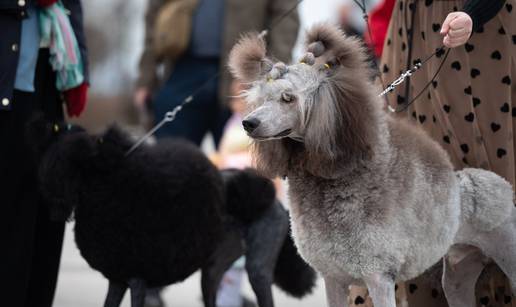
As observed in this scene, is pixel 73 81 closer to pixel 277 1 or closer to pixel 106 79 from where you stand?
pixel 277 1

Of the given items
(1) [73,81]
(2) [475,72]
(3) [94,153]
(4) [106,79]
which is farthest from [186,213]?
(4) [106,79]

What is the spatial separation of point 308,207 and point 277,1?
282 centimetres

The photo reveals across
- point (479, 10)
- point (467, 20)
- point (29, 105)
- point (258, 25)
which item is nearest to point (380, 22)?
point (258, 25)

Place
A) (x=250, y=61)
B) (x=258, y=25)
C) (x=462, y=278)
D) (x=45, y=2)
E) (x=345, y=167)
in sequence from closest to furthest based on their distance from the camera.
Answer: (x=345, y=167) < (x=250, y=61) < (x=462, y=278) < (x=45, y=2) < (x=258, y=25)

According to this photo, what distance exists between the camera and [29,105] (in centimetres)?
380

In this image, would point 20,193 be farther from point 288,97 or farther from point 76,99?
point 288,97

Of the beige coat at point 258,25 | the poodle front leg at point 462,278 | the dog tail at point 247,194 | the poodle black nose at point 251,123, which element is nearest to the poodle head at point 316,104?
the poodle black nose at point 251,123

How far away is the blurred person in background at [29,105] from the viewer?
143 inches

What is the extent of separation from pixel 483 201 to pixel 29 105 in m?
1.89

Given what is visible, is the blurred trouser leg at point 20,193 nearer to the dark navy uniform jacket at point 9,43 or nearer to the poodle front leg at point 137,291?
the dark navy uniform jacket at point 9,43

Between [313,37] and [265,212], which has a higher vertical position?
[313,37]

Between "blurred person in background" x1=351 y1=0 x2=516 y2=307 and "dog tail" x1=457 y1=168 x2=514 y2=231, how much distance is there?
0.27 m

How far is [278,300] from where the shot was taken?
6.19m

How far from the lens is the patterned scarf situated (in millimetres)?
3773
